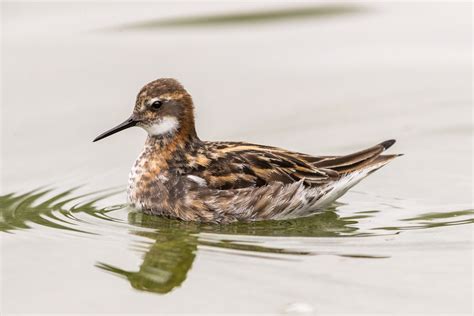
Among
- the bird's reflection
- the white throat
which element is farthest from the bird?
the bird's reflection

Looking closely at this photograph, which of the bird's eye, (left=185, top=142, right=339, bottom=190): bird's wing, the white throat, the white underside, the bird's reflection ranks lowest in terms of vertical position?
the bird's reflection

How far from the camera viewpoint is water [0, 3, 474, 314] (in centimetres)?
995

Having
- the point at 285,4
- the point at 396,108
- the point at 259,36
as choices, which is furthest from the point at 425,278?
the point at 285,4

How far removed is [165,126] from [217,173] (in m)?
0.93

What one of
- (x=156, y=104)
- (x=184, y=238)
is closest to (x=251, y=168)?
(x=156, y=104)

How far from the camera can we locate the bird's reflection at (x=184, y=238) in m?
10.3

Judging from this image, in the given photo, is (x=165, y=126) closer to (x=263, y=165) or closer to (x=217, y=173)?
(x=217, y=173)

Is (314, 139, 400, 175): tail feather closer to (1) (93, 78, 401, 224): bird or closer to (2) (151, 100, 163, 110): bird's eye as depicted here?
(1) (93, 78, 401, 224): bird

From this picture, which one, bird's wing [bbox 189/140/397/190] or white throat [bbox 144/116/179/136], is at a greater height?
white throat [bbox 144/116/179/136]

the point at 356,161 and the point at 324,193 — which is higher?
the point at 356,161

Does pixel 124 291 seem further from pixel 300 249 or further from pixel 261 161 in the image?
pixel 261 161

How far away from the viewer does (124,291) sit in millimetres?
9953

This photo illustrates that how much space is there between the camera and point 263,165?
498 inches

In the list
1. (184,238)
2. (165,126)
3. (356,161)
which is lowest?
(184,238)
